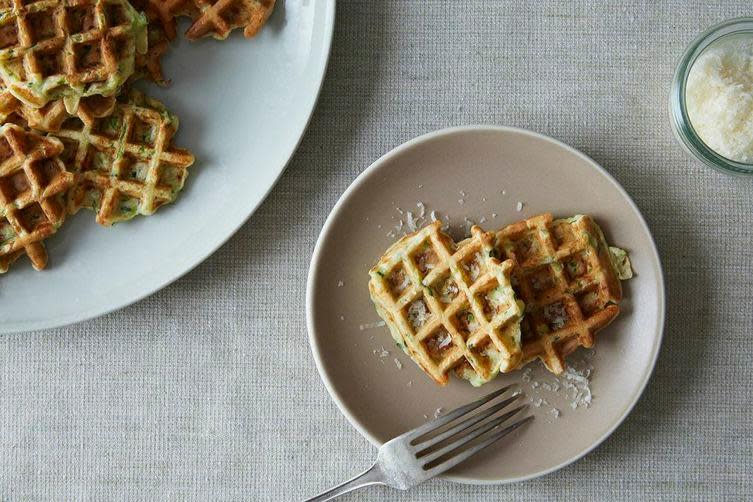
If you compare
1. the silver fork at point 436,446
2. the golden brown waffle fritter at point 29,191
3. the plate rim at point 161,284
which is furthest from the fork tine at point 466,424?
the golden brown waffle fritter at point 29,191

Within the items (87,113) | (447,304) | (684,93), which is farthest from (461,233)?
(87,113)

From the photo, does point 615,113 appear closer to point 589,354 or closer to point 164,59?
point 589,354

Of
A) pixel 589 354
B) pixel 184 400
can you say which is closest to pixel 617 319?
pixel 589 354

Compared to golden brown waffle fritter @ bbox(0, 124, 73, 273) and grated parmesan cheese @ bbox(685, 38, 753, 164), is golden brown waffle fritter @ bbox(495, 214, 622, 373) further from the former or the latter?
golden brown waffle fritter @ bbox(0, 124, 73, 273)

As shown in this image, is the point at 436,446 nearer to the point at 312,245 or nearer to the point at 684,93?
the point at 312,245

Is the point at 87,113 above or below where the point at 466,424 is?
above

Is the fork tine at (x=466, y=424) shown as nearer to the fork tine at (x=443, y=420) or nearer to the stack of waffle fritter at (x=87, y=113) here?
the fork tine at (x=443, y=420)
